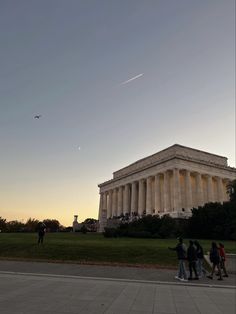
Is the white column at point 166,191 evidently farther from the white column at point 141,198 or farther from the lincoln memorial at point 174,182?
the white column at point 141,198

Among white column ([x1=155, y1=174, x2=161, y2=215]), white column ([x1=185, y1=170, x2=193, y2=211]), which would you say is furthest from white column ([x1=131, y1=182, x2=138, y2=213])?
white column ([x1=185, y1=170, x2=193, y2=211])

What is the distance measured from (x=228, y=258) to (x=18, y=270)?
15510 millimetres

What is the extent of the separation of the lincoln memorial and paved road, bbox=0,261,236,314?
56.3m

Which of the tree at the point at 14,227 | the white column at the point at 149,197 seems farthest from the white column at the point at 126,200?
the tree at the point at 14,227

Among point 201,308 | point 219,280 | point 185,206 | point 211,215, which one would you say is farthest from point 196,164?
point 201,308

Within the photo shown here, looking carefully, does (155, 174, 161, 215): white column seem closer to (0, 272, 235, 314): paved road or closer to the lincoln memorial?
the lincoln memorial

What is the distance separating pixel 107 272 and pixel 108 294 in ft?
25.5

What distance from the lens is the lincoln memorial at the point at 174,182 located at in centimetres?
8194

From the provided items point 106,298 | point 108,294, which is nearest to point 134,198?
point 108,294

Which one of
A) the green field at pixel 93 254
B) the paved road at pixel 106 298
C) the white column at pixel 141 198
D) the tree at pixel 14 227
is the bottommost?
the paved road at pixel 106 298

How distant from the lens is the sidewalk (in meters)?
19.4

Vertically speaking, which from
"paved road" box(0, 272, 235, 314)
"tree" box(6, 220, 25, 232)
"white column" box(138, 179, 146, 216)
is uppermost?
"white column" box(138, 179, 146, 216)

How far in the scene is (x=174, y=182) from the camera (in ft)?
267

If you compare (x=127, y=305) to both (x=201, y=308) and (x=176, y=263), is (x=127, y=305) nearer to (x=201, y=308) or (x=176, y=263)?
(x=201, y=308)
